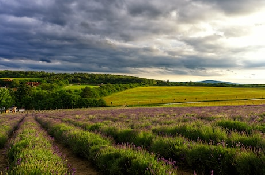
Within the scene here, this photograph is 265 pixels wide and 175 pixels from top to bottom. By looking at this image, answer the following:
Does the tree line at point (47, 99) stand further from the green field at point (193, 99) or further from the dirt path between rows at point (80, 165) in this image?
the dirt path between rows at point (80, 165)

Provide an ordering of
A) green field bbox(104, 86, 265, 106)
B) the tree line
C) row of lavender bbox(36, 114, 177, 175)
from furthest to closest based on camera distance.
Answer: the tree line, green field bbox(104, 86, 265, 106), row of lavender bbox(36, 114, 177, 175)

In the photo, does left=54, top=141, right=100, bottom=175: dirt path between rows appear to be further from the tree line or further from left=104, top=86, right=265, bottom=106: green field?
the tree line

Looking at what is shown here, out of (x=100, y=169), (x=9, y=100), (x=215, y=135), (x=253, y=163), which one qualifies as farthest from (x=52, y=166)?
(x=9, y=100)

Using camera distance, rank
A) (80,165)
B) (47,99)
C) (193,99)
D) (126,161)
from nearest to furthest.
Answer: (126,161) → (80,165) → (193,99) → (47,99)

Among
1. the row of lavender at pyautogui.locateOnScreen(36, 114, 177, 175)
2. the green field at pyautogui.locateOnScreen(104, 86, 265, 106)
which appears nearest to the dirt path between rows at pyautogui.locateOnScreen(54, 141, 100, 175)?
the row of lavender at pyautogui.locateOnScreen(36, 114, 177, 175)

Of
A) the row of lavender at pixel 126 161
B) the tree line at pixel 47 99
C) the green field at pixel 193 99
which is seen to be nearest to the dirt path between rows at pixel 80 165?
the row of lavender at pixel 126 161

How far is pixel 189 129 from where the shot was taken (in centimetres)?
794

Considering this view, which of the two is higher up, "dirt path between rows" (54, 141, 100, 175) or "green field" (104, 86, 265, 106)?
"dirt path between rows" (54, 141, 100, 175)

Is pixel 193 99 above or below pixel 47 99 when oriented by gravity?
above

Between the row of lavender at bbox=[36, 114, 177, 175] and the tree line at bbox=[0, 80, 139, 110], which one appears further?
the tree line at bbox=[0, 80, 139, 110]

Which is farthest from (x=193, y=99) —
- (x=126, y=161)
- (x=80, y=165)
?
(x=126, y=161)

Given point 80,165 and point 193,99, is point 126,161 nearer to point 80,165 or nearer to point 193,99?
point 80,165

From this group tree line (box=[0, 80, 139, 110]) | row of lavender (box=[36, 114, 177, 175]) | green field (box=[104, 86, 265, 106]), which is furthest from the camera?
tree line (box=[0, 80, 139, 110])

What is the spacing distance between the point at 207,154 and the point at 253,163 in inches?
45.8
